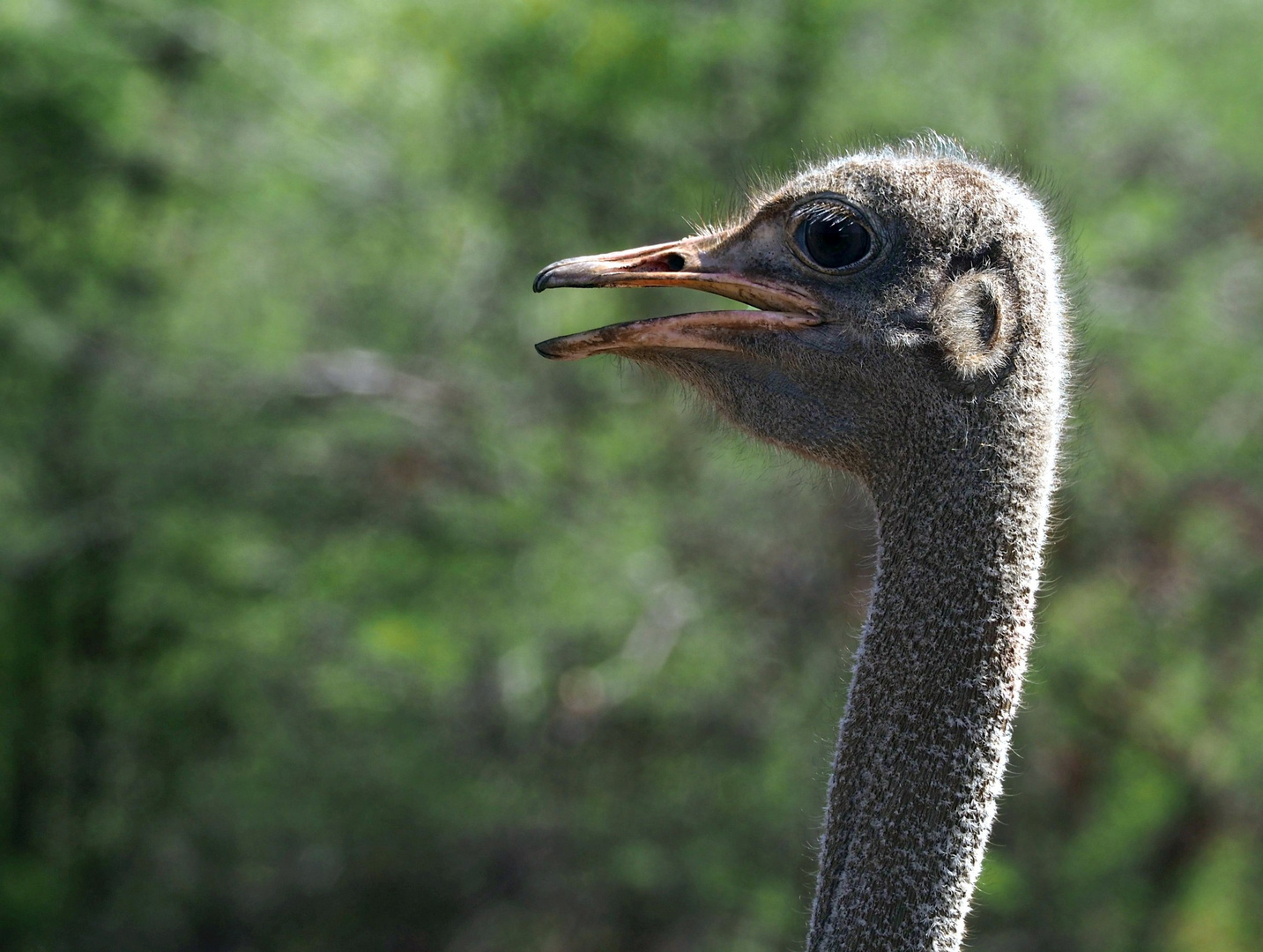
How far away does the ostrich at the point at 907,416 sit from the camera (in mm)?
2148

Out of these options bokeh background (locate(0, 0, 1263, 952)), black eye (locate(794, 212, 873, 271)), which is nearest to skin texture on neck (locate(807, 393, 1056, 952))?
black eye (locate(794, 212, 873, 271))

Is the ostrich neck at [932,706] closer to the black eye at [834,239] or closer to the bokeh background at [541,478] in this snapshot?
the black eye at [834,239]

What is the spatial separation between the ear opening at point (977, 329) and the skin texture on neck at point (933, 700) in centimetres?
10

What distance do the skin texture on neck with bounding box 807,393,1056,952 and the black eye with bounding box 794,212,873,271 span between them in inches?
14.2

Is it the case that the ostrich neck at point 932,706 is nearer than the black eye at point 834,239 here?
Yes

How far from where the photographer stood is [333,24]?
25.3 ft

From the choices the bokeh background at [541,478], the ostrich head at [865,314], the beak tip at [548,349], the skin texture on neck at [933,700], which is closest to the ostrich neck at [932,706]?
the skin texture on neck at [933,700]

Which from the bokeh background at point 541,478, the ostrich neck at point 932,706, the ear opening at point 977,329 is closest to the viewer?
the ostrich neck at point 932,706

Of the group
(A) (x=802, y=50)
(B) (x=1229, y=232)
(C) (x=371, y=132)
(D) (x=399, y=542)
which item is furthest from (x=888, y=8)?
(D) (x=399, y=542)

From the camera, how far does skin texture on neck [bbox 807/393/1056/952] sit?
6.97 ft

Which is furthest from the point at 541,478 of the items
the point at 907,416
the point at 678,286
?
the point at 907,416

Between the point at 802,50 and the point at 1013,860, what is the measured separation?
163 inches

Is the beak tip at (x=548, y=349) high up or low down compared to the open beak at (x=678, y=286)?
down

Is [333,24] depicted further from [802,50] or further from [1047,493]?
[1047,493]
